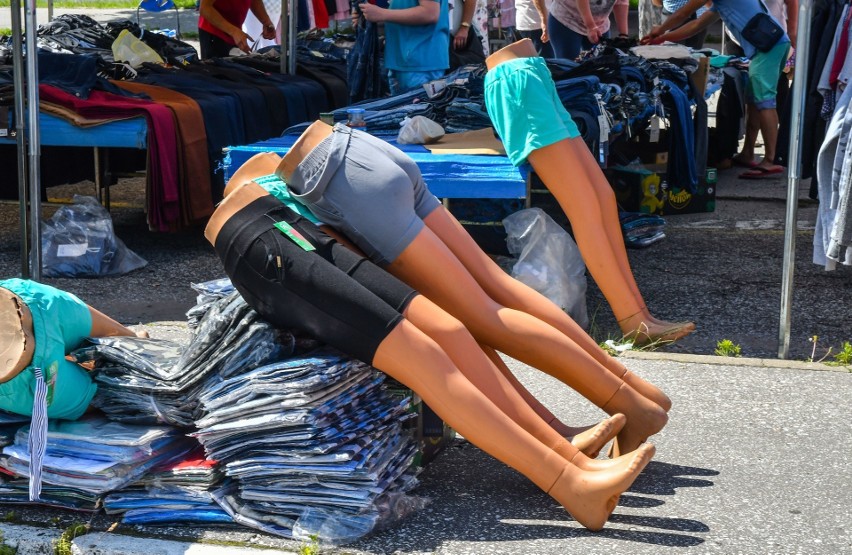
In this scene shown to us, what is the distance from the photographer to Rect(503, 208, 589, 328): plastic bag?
569 cm

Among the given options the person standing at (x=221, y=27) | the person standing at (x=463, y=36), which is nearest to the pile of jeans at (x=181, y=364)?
the person standing at (x=463, y=36)

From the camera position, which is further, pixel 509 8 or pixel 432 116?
pixel 509 8

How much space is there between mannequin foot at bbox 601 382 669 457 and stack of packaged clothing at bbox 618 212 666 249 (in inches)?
149

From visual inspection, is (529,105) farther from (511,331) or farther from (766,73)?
(766,73)

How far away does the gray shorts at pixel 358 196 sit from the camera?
12.4 ft

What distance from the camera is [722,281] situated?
6770 millimetres

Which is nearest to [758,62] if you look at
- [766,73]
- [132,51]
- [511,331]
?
[766,73]

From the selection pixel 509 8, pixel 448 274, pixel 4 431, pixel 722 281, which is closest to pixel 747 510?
pixel 448 274

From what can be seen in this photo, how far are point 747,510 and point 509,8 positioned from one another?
11.5 metres

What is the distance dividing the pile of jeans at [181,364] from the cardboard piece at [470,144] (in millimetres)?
2636

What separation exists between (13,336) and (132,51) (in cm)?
624

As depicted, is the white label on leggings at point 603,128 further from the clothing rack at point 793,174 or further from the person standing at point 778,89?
the person standing at point 778,89

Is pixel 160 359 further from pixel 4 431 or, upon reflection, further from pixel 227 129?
pixel 227 129

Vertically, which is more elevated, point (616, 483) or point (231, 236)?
point (231, 236)
